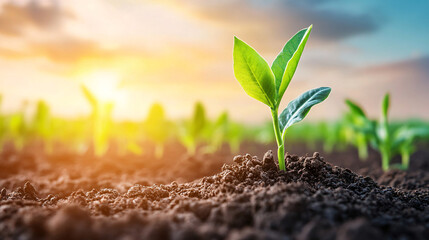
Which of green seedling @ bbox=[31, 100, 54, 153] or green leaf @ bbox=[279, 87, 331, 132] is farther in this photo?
green seedling @ bbox=[31, 100, 54, 153]

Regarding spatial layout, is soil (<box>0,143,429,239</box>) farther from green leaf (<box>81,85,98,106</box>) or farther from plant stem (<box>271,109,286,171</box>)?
green leaf (<box>81,85,98,106</box>)

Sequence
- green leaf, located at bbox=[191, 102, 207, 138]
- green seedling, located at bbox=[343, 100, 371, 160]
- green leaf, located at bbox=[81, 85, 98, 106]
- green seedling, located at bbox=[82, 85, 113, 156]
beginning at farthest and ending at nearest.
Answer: green leaf, located at bbox=[191, 102, 207, 138]
green seedling, located at bbox=[82, 85, 113, 156]
green leaf, located at bbox=[81, 85, 98, 106]
green seedling, located at bbox=[343, 100, 371, 160]

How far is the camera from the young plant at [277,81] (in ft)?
6.98

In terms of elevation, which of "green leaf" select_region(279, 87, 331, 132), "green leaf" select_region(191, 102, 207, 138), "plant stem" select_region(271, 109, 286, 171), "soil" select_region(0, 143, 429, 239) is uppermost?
"green leaf" select_region(191, 102, 207, 138)

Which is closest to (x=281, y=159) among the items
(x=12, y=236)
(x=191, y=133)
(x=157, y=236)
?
(x=157, y=236)

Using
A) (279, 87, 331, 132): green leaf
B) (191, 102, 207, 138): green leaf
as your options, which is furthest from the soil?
(191, 102, 207, 138): green leaf

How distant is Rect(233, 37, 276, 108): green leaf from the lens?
210cm

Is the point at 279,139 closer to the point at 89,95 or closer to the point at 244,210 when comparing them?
the point at 244,210

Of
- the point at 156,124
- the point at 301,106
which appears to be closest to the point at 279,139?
the point at 301,106

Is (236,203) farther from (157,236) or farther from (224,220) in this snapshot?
(157,236)

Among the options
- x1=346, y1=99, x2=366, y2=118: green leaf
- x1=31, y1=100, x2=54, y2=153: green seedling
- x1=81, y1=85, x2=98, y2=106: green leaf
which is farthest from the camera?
Answer: x1=31, y1=100, x2=54, y2=153: green seedling

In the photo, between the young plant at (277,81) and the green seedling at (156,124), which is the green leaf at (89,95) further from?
the young plant at (277,81)

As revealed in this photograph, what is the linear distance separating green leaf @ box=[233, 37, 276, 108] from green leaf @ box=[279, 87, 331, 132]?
0.17m

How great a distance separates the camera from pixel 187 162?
479 cm
